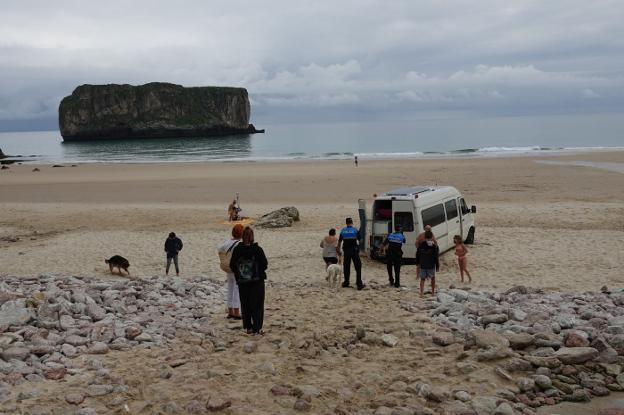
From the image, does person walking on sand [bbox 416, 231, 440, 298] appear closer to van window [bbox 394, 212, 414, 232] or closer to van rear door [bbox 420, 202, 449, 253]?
van window [bbox 394, 212, 414, 232]

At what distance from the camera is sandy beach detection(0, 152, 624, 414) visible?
7148 mm

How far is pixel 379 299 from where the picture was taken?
10742 millimetres

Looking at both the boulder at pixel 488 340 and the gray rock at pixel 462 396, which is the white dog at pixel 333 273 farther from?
the gray rock at pixel 462 396

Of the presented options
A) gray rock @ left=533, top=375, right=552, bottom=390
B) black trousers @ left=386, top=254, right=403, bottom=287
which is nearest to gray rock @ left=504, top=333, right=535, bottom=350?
gray rock @ left=533, top=375, right=552, bottom=390

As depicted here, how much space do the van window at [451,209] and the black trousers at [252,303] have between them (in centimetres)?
909

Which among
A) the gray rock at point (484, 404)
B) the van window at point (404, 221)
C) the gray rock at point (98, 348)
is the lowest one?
the gray rock at point (484, 404)

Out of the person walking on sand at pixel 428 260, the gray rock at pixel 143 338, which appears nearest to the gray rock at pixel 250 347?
the gray rock at pixel 143 338

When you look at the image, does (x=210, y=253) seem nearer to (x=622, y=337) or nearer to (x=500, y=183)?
(x=622, y=337)

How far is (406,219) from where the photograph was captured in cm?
1485

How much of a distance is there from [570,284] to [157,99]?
526 ft

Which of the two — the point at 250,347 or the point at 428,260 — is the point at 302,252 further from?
the point at 250,347

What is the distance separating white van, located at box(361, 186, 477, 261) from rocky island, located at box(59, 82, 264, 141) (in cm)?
14887

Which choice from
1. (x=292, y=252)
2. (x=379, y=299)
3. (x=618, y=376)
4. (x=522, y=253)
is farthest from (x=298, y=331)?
(x=522, y=253)

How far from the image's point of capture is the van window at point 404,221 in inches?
583
